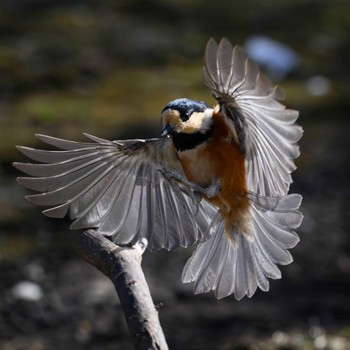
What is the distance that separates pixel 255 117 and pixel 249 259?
0.78 metres

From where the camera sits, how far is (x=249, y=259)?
191 inches

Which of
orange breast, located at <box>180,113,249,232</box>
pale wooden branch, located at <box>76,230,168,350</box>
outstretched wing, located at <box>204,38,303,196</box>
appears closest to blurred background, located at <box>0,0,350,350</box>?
orange breast, located at <box>180,113,249,232</box>

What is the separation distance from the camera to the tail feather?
474cm

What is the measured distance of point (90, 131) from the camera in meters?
9.77

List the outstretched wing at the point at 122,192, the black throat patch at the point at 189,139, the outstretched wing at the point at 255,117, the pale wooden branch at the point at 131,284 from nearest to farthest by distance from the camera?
the pale wooden branch at the point at 131,284
the outstretched wing at the point at 255,117
the outstretched wing at the point at 122,192
the black throat patch at the point at 189,139

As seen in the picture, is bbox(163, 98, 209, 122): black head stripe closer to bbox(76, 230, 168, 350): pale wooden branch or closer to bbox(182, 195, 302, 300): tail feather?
bbox(182, 195, 302, 300): tail feather

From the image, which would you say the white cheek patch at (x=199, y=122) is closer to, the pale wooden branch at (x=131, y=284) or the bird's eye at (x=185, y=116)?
the bird's eye at (x=185, y=116)

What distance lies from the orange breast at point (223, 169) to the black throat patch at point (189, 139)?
2 centimetres

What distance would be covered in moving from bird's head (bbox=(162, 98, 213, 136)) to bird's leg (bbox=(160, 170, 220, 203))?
0.23 m

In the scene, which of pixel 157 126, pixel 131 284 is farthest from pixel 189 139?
pixel 157 126

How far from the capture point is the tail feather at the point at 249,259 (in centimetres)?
474

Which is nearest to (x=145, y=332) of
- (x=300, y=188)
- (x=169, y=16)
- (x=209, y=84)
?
(x=209, y=84)

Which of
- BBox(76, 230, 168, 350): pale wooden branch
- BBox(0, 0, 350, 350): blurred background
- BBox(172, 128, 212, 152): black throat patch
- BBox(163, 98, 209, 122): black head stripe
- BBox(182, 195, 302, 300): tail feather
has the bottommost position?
BBox(76, 230, 168, 350): pale wooden branch

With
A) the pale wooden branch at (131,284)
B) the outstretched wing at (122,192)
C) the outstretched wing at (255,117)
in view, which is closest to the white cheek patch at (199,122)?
the outstretched wing at (255,117)
